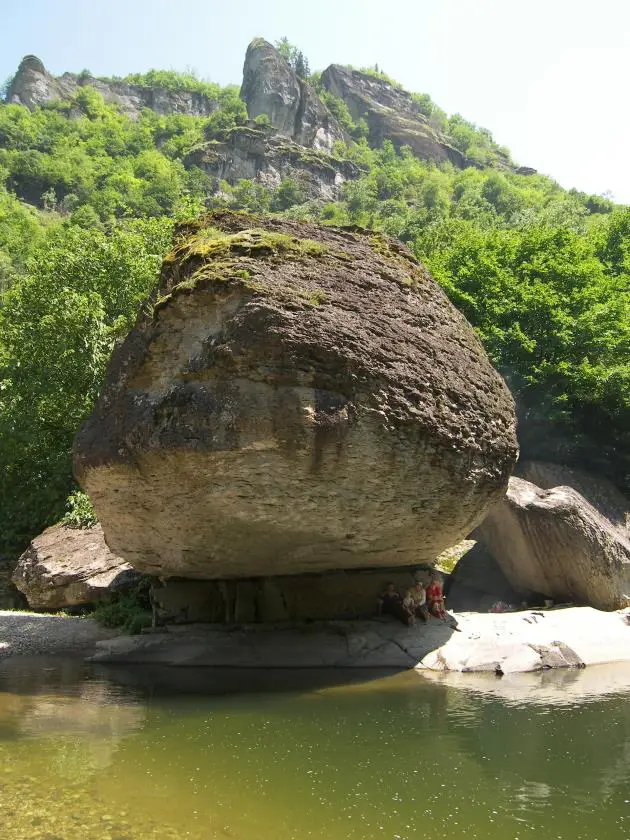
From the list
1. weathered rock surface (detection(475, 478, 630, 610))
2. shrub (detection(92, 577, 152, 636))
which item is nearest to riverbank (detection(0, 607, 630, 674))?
shrub (detection(92, 577, 152, 636))

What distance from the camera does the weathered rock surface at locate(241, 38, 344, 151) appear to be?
128m

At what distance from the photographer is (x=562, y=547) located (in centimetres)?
1551

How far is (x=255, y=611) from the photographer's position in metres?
13.3

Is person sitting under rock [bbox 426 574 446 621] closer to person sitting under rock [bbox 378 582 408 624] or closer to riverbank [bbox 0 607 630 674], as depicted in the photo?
riverbank [bbox 0 607 630 674]

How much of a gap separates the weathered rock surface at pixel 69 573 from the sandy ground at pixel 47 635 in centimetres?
70

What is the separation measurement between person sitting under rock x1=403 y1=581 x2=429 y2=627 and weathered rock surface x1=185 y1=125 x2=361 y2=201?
101m

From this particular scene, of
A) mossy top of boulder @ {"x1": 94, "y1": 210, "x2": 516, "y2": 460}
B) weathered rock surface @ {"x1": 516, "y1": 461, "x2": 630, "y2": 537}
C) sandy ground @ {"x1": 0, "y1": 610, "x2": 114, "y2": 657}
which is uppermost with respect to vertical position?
mossy top of boulder @ {"x1": 94, "y1": 210, "x2": 516, "y2": 460}

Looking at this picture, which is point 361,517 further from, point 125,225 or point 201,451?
point 125,225

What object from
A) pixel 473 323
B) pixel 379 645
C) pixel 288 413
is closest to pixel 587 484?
pixel 473 323

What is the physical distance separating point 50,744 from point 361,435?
541 centimetres

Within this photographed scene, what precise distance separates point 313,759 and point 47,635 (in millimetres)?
8804

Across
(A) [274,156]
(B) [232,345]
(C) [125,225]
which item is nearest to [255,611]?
(B) [232,345]

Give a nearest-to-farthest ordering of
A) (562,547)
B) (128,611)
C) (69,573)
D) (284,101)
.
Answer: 1. (128,611)
2. (562,547)
3. (69,573)
4. (284,101)

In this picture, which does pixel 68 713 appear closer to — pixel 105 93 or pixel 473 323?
pixel 473 323
